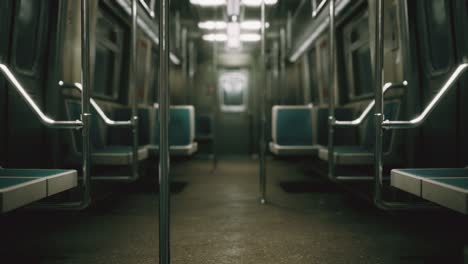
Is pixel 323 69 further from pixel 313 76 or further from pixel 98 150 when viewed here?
pixel 98 150

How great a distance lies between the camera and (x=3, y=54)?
2994 millimetres

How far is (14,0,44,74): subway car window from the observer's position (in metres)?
3.15

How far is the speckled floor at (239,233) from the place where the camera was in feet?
7.50

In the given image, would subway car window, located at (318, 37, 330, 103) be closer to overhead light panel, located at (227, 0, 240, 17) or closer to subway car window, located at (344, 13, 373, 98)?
subway car window, located at (344, 13, 373, 98)

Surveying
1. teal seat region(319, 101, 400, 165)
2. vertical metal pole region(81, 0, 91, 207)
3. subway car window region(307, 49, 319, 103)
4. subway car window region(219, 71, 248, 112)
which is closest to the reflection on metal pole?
vertical metal pole region(81, 0, 91, 207)

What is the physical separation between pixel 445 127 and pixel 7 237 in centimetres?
338

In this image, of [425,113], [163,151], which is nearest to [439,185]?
[425,113]

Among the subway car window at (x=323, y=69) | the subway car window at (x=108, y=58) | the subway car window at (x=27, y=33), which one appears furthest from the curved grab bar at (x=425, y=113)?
the subway car window at (x=323, y=69)

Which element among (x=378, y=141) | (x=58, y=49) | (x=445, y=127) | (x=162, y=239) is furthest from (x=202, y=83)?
(x=162, y=239)

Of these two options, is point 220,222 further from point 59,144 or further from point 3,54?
point 3,54

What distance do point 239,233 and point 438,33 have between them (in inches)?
90.3

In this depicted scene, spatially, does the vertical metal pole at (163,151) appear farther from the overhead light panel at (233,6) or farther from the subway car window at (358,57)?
the subway car window at (358,57)

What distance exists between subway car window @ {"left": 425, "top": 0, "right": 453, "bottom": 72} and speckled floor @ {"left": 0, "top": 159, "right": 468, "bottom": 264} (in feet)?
4.06

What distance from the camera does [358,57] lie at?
5.60 m
